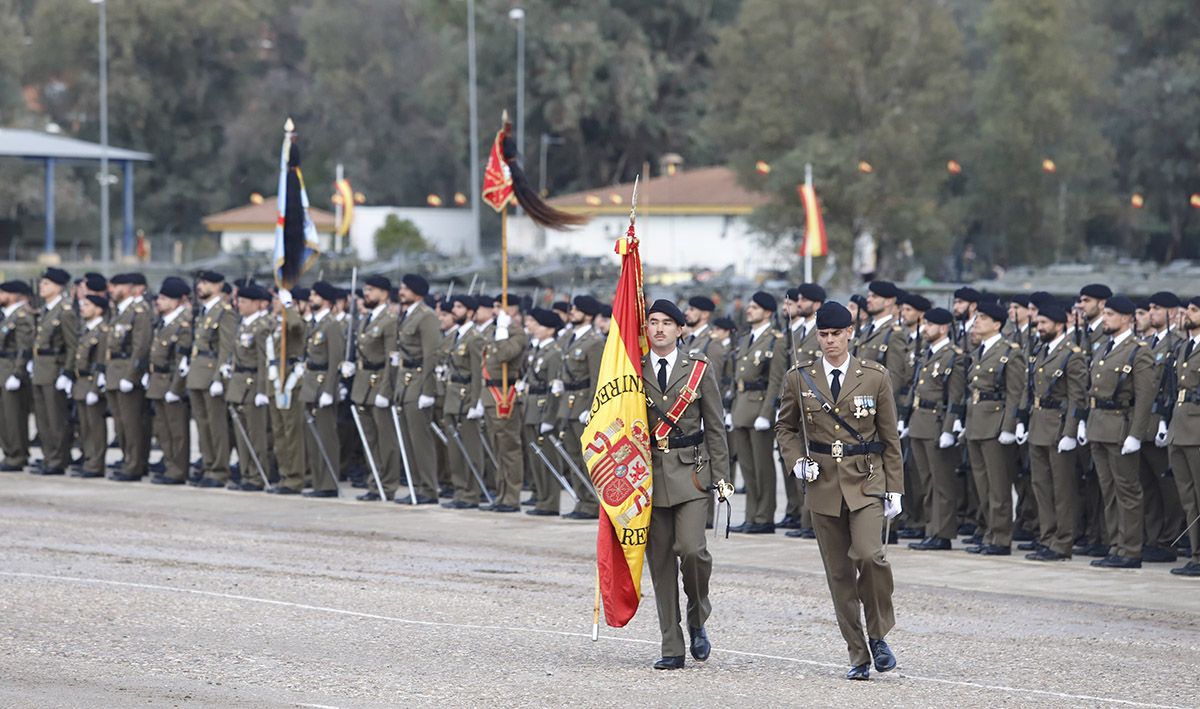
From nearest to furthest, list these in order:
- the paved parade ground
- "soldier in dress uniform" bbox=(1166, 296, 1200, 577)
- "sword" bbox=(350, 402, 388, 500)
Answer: the paved parade ground < "soldier in dress uniform" bbox=(1166, 296, 1200, 577) < "sword" bbox=(350, 402, 388, 500)

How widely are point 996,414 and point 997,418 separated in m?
0.03

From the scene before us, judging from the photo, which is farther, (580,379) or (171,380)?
(171,380)

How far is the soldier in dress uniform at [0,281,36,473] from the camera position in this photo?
20.2m

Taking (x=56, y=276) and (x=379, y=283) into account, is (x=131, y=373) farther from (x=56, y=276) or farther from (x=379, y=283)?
(x=379, y=283)

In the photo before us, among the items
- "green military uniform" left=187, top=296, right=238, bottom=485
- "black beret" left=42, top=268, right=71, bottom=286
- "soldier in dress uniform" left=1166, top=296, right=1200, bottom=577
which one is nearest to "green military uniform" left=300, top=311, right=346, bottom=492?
"green military uniform" left=187, top=296, right=238, bottom=485

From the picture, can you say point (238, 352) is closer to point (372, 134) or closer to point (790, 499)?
point (790, 499)

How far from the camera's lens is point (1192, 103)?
152ft

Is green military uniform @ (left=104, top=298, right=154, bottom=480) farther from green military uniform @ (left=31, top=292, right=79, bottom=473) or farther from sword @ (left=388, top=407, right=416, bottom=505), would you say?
sword @ (left=388, top=407, right=416, bottom=505)

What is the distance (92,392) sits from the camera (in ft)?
63.9

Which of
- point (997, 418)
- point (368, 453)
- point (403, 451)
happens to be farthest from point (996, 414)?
point (368, 453)

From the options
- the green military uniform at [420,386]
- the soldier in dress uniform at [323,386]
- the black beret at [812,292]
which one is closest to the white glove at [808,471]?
the black beret at [812,292]

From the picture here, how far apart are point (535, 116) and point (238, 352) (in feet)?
146

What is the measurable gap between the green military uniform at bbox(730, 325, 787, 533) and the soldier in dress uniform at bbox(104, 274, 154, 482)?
21.8 feet

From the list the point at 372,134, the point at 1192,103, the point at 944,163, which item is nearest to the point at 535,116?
the point at 372,134
